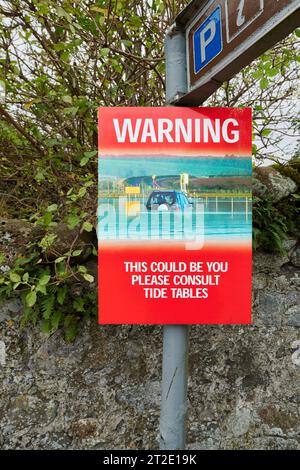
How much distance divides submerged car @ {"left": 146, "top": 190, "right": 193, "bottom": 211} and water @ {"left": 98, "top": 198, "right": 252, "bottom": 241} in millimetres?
28

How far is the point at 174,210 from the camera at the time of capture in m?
1.92

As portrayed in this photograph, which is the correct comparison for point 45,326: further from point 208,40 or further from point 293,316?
point 208,40

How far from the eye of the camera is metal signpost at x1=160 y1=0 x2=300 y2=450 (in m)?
1.33

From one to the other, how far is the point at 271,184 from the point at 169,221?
5.31 feet

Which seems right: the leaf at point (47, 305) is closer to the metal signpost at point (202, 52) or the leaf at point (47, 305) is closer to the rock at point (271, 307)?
the metal signpost at point (202, 52)

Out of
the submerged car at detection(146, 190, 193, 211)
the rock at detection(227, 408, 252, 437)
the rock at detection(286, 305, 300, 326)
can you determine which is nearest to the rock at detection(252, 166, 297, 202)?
the rock at detection(286, 305, 300, 326)

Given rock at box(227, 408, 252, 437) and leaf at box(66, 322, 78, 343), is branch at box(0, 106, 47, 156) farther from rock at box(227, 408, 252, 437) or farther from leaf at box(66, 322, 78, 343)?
rock at box(227, 408, 252, 437)

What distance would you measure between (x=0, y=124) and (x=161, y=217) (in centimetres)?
222

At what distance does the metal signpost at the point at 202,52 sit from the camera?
4.38 ft

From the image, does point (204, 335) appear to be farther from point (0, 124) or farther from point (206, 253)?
point (0, 124)

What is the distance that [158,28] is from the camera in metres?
3.43

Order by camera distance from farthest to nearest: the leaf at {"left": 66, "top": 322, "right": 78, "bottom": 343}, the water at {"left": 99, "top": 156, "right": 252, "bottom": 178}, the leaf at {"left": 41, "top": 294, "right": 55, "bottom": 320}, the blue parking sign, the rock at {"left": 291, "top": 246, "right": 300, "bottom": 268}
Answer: the rock at {"left": 291, "top": 246, "right": 300, "bottom": 268} < the leaf at {"left": 66, "top": 322, "right": 78, "bottom": 343} < the leaf at {"left": 41, "top": 294, "right": 55, "bottom": 320} < the water at {"left": 99, "top": 156, "right": 252, "bottom": 178} < the blue parking sign

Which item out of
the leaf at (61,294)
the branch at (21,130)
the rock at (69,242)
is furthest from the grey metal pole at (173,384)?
the branch at (21,130)

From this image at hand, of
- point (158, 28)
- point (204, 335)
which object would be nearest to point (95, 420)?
point (204, 335)
